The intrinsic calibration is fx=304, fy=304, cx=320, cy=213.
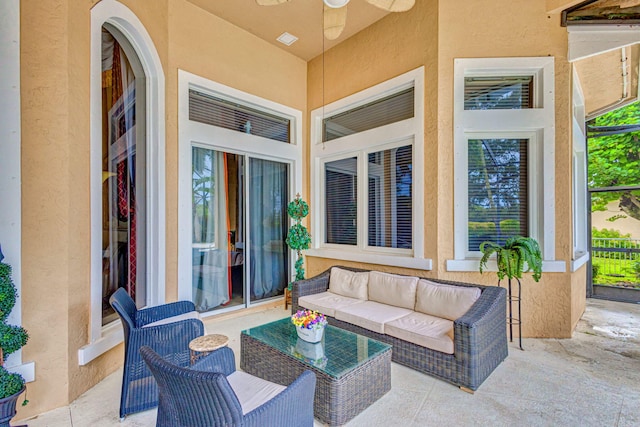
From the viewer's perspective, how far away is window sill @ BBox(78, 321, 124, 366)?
7.68 feet

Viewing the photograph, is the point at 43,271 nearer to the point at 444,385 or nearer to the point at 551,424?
the point at 444,385

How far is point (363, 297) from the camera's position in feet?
12.4

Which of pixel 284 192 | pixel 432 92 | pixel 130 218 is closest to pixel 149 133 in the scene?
pixel 130 218

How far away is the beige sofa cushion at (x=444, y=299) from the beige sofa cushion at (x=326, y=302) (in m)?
0.78

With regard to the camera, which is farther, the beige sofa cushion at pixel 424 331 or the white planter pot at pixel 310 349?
the beige sofa cushion at pixel 424 331

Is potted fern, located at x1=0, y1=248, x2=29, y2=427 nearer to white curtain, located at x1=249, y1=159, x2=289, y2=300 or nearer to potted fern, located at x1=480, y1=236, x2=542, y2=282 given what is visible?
white curtain, located at x1=249, y1=159, x2=289, y2=300

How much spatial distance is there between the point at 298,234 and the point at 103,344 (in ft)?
8.74

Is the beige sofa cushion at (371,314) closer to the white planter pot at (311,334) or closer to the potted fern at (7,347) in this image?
the white planter pot at (311,334)

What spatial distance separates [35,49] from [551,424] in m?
4.42

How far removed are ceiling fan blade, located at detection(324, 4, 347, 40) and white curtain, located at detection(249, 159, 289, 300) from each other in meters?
2.31

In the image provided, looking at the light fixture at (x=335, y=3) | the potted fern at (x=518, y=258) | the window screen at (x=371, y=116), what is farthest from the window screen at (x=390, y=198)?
the light fixture at (x=335, y=3)

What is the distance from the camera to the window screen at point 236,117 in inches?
160

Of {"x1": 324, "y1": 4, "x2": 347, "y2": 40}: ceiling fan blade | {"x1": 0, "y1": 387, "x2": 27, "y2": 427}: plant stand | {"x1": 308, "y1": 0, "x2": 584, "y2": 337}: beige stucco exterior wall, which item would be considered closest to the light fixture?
{"x1": 324, "y1": 4, "x2": 347, "y2": 40}: ceiling fan blade

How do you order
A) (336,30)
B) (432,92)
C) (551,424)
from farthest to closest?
(432,92) < (336,30) < (551,424)
